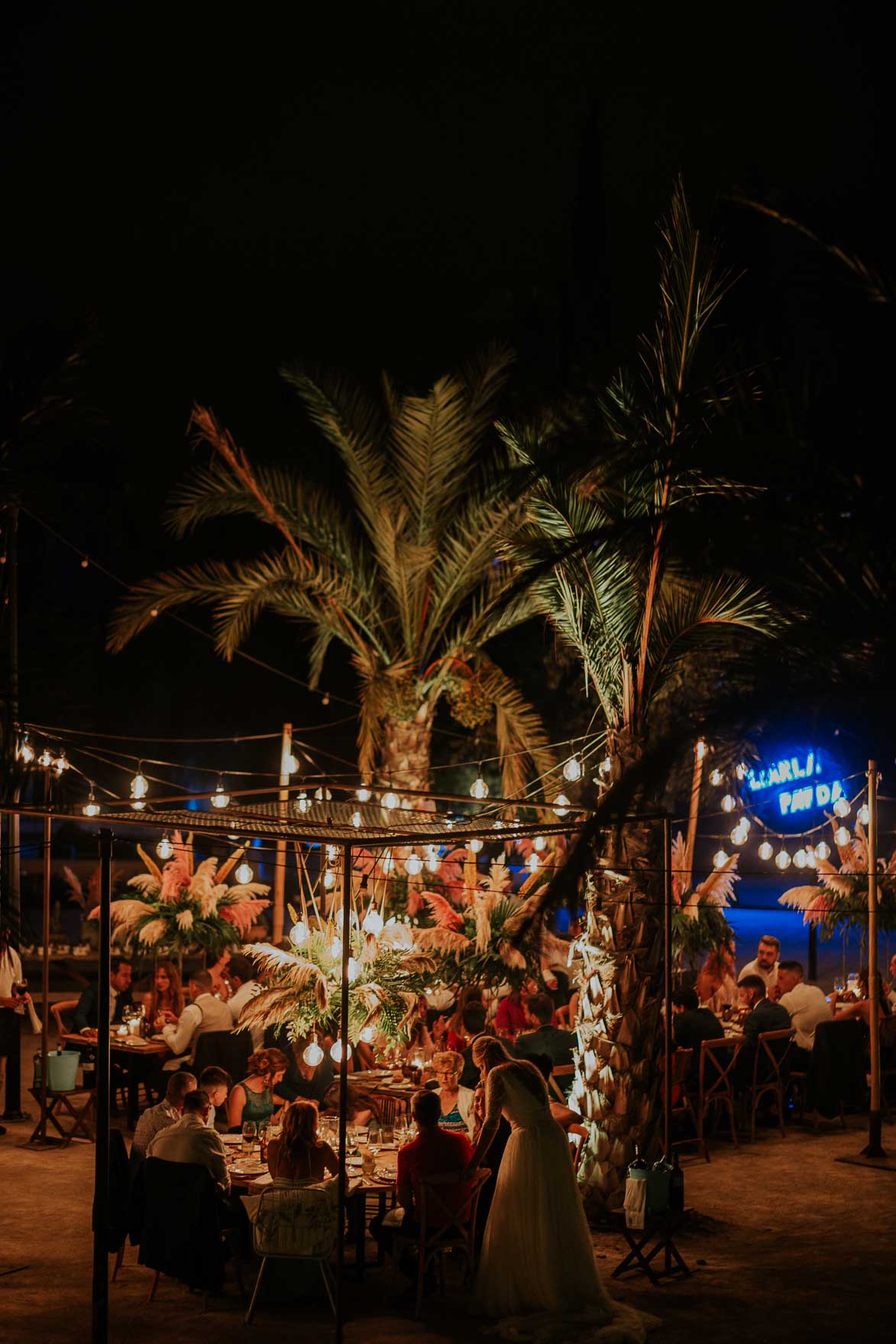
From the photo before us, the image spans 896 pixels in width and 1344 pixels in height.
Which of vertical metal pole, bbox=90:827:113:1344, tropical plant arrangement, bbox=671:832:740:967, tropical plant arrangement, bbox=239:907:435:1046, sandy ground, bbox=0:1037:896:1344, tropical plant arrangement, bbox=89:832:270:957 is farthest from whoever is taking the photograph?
tropical plant arrangement, bbox=89:832:270:957

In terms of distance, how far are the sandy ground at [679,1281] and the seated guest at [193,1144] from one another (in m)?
0.73

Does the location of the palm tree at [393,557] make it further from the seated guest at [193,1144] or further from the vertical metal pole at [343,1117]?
the vertical metal pole at [343,1117]

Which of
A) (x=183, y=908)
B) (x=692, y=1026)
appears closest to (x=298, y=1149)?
(x=692, y=1026)

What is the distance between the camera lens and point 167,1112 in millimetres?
8070

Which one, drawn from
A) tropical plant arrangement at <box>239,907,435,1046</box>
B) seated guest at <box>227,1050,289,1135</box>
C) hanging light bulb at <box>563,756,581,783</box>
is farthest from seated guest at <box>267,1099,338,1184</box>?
hanging light bulb at <box>563,756,581,783</box>

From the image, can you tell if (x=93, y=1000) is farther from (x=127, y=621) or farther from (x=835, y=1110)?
(x=835, y=1110)

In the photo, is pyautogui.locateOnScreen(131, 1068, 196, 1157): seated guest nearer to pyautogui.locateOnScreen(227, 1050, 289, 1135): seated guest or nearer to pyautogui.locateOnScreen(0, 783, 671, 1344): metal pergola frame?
pyautogui.locateOnScreen(0, 783, 671, 1344): metal pergola frame

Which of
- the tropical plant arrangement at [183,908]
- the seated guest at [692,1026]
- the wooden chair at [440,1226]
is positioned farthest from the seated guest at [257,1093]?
the tropical plant arrangement at [183,908]

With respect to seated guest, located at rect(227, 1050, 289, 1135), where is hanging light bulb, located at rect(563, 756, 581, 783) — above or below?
above

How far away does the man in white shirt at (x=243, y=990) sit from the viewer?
1150 cm

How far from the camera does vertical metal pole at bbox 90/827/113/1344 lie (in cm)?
621

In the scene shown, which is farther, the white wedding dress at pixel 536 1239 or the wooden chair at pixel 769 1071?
the wooden chair at pixel 769 1071

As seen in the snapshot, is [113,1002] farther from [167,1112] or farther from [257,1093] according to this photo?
[167,1112]

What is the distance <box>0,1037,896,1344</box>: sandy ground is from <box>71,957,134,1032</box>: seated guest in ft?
7.05
